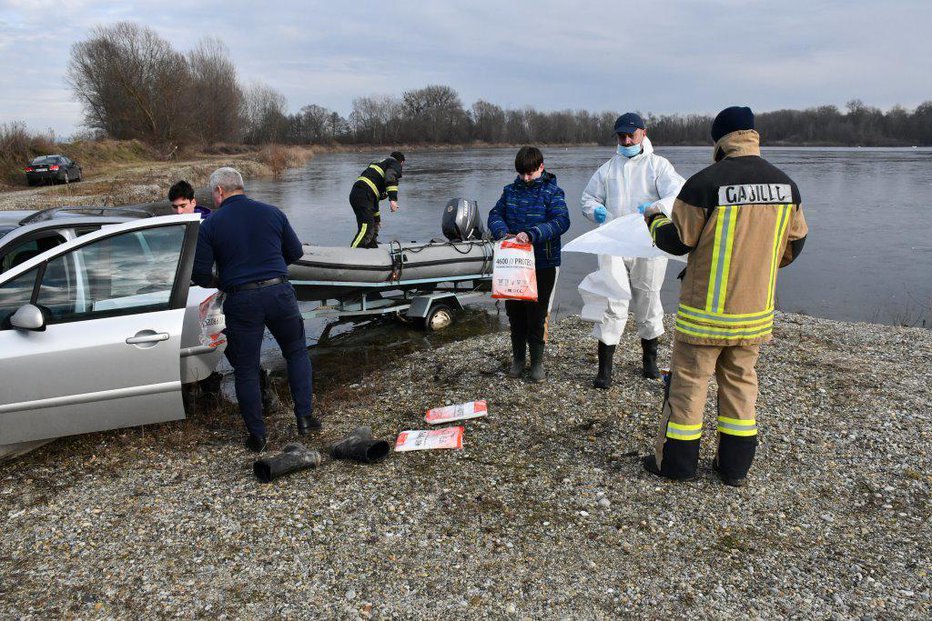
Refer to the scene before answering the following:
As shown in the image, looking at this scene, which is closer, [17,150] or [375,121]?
[17,150]

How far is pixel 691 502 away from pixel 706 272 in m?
1.30

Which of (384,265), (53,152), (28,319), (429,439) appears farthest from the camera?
(53,152)

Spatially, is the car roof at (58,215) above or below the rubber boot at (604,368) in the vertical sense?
above

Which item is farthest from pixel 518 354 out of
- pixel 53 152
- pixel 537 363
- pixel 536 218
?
pixel 53 152

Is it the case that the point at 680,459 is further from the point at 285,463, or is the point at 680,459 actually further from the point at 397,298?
the point at 397,298

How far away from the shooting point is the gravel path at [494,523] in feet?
9.73

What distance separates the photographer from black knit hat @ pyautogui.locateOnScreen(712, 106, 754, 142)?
3.51 meters

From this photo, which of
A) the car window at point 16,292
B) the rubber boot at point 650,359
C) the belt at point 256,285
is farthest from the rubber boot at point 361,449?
the rubber boot at point 650,359

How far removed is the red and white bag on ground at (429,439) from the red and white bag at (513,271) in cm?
109

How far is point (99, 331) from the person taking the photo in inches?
162

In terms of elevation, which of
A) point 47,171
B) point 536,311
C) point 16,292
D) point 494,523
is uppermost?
point 47,171

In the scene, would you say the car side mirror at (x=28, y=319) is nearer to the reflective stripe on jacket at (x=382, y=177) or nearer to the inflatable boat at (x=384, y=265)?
the inflatable boat at (x=384, y=265)

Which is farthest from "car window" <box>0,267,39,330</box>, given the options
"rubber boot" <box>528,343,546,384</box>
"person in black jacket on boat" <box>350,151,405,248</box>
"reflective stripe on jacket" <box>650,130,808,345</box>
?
"person in black jacket on boat" <box>350,151,405,248</box>

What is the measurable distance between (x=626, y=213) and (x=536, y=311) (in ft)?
3.48
